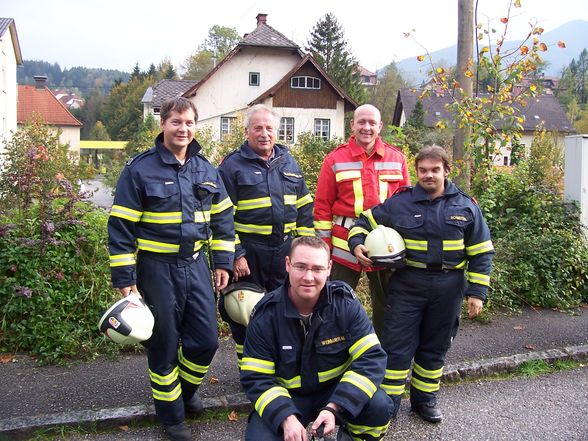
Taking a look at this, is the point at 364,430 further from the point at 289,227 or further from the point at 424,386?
the point at 289,227

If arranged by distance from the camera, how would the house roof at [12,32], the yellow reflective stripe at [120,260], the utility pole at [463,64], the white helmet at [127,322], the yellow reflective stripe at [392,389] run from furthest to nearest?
the house roof at [12,32]
the utility pole at [463,64]
the yellow reflective stripe at [392,389]
the yellow reflective stripe at [120,260]
the white helmet at [127,322]

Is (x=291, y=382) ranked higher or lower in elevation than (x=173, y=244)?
lower

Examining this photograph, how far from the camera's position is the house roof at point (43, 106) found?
54094 mm

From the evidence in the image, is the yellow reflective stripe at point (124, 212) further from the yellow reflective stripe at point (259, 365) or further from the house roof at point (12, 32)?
the house roof at point (12, 32)

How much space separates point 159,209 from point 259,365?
1.21m

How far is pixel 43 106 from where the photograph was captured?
56.1 meters

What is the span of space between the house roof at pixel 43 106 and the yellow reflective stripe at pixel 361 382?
55951 mm

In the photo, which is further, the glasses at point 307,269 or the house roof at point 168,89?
the house roof at point 168,89

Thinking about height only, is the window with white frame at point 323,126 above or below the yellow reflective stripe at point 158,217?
above

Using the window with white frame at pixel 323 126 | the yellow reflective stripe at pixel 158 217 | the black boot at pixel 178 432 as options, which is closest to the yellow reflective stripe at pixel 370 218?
the yellow reflective stripe at pixel 158 217

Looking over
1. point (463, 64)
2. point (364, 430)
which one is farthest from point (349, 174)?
point (463, 64)

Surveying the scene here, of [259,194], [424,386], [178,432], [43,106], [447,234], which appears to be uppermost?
[43,106]

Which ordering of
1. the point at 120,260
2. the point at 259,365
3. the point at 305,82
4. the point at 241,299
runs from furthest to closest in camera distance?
the point at 305,82 → the point at 241,299 → the point at 120,260 → the point at 259,365

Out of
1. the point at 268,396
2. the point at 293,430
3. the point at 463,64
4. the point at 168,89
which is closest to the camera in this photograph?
the point at 293,430
